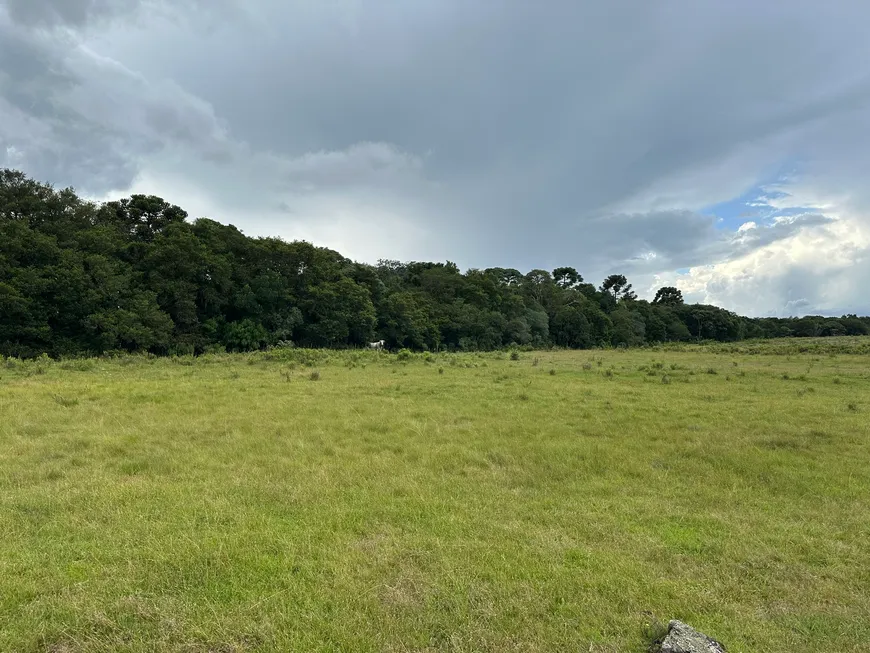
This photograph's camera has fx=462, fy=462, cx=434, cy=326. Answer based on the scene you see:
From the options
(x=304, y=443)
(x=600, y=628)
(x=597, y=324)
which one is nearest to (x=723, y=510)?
(x=600, y=628)

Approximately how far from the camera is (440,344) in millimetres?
62812

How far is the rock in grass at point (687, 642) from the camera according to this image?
10.6ft

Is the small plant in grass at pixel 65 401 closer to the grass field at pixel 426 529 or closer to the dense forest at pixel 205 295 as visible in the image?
the grass field at pixel 426 529

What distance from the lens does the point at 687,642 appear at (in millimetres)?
3309

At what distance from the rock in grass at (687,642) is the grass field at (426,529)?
37cm

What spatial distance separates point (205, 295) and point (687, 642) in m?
46.9

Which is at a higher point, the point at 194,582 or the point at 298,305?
the point at 298,305

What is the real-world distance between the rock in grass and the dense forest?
3927cm

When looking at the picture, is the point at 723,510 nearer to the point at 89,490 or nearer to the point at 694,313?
the point at 89,490

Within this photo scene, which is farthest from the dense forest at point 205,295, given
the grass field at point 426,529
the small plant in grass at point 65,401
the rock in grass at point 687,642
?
the rock in grass at point 687,642

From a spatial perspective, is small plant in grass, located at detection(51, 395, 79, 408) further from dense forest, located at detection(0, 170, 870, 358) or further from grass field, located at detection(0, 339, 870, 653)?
dense forest, located at detection(0, 170, 870, 358)

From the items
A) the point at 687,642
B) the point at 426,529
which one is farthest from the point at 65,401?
the point at 687,642

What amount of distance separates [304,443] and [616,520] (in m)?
6.43

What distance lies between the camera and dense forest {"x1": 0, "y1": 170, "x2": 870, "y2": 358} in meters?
33.6
